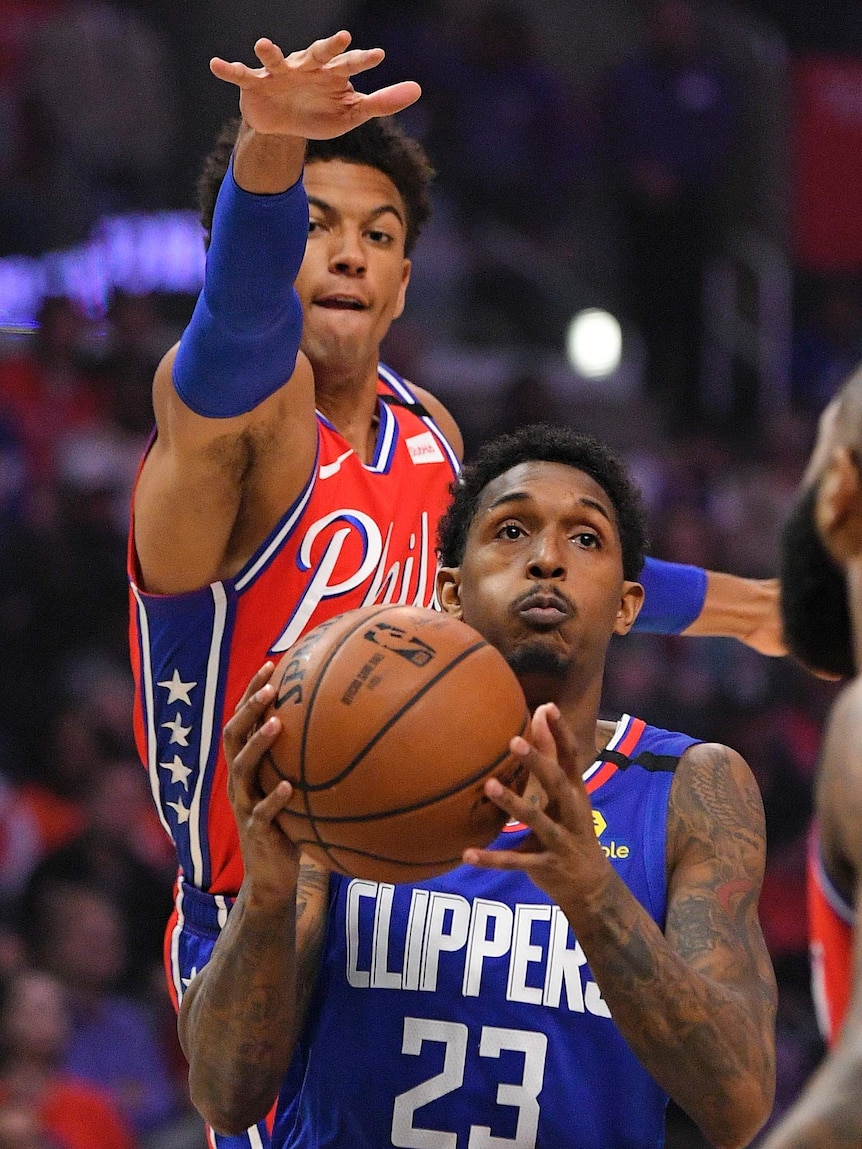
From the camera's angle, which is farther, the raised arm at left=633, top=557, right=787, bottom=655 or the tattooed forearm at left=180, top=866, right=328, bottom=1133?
the raised arm at left=633, top=557, right=787, bottom=655

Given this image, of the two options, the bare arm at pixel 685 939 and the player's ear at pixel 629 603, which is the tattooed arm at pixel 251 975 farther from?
the player's ear at pixel 629 603

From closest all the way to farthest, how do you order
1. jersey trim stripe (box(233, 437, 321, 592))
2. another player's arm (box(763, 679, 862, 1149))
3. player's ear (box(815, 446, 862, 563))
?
1. another player's arm (box(763, 679, 862, 1149))
2. player's ear (box(815, 446, 862, 563))
3. jersey trim stripe (box(233, 437, 321, 592))

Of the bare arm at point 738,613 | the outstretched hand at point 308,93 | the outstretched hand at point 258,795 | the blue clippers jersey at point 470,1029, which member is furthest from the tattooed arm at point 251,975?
the bare arm at point 738,613

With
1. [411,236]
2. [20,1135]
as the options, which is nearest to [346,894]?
[411,236]

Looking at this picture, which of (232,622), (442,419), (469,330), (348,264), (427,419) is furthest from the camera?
(469,330)

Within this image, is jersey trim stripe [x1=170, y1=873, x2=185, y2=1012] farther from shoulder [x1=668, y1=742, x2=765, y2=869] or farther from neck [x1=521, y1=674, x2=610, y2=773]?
shoulder [x1=668, y1=742, x2=765, y2=869]

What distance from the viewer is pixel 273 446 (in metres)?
3.15

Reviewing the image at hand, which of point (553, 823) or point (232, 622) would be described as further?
point (232, 622)

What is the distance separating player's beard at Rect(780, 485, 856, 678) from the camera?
200 centimetres

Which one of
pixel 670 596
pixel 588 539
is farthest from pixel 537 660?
pixel 670 596

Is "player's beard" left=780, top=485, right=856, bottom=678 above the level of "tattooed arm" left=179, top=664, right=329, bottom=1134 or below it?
above

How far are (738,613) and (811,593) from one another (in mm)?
2300

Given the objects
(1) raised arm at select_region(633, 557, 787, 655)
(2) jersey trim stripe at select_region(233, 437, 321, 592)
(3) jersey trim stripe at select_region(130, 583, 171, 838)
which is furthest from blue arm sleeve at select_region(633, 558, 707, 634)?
(3) jersey trim stripe at select_region(130, 583, 171, 838)

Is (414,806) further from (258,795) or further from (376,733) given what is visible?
(258,795)
